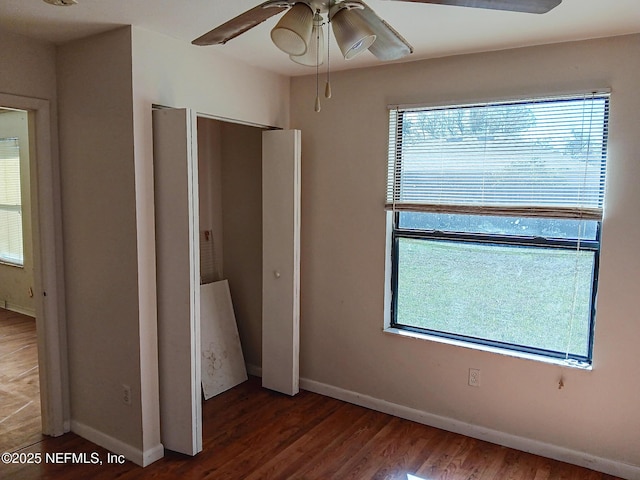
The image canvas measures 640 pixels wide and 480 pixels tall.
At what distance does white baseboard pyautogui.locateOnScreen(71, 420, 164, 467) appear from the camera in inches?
108

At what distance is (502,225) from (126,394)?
246cm

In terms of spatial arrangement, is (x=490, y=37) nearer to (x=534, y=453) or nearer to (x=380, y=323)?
(x=380, y=323)

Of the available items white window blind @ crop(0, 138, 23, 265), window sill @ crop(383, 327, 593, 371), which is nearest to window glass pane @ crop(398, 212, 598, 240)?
window sill @ crop(383, 327, 593, 371)

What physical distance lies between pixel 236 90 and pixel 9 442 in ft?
8.67

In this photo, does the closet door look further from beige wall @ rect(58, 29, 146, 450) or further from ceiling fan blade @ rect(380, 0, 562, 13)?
ceiling fan blade @ rect(380, 0, 562, 13)

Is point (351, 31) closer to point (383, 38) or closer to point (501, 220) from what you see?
point (383, 38)

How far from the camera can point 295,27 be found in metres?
1.58

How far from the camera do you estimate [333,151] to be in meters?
3.47

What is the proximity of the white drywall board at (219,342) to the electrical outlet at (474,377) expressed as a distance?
72.6 inches

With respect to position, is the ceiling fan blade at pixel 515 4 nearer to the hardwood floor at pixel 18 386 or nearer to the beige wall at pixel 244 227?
the beige wall at pixel 244 227

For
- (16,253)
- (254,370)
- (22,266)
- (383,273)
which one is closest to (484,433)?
(383,273)

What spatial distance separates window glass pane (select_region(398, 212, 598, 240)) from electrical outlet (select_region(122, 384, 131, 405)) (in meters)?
2.00

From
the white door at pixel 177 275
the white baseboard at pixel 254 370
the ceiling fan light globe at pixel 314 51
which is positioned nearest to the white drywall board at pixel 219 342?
the white baseboard at pixel 254 370

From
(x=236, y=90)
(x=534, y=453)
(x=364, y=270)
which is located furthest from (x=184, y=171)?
(x=534, y=453)
